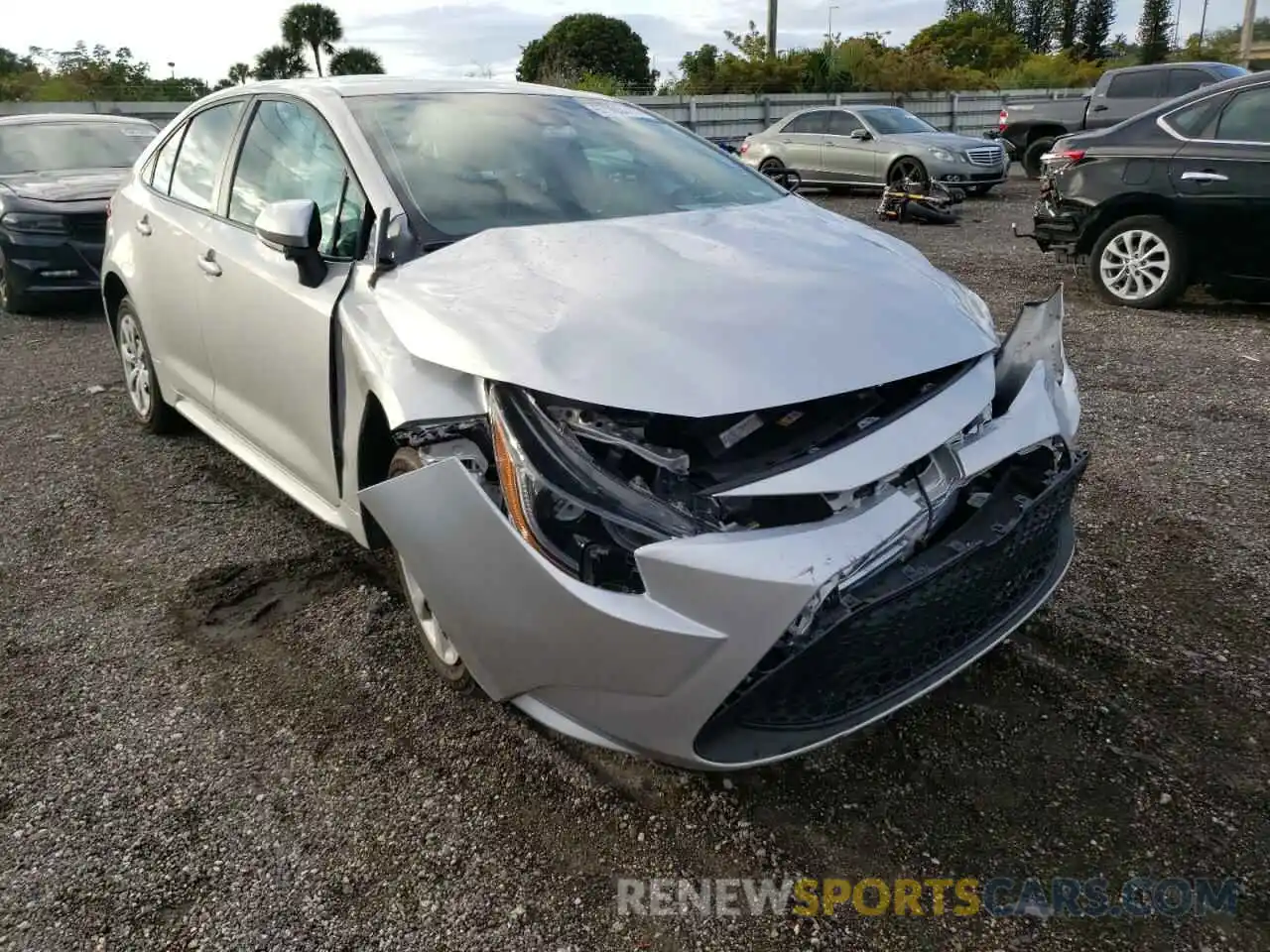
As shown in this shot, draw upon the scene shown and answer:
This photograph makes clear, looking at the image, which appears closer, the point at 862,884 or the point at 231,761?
the point at 862,884

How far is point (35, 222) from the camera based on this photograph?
25.7 feet

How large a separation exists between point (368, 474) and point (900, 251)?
5.69 ft

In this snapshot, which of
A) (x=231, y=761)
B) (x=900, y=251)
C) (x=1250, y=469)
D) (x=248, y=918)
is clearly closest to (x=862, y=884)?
(x=248, y=918)

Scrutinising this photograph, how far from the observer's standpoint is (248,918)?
2127mm

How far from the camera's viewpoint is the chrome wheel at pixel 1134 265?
23.5 ft

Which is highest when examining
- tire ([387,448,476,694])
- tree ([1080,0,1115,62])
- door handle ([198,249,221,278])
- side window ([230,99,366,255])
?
Answer: tree ([1080,0,1115,62])

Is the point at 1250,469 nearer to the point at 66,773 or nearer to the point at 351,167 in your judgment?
the point at 351,167

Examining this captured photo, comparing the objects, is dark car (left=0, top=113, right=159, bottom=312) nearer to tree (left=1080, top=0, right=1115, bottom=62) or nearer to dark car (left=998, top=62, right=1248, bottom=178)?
dark car (left=998, top=62, right=1248, bottom=178)

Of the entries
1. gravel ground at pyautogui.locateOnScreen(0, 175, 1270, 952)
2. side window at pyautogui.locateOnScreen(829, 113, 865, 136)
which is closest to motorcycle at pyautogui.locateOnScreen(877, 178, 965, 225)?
side window at pyautogui.locateOnScreen(829, 113, 865, 136)

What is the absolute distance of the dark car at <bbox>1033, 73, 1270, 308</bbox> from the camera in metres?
6.62

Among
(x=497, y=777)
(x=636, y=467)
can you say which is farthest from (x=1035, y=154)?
(x=497, y=777)

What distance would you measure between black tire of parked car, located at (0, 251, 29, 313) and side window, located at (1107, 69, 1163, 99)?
1408 cm

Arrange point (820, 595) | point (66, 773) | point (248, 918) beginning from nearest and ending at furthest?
point (820, 595), point (248, 918), point (66, 773)

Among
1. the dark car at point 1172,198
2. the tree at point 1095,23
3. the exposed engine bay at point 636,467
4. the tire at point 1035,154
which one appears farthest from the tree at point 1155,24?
the exposed engine bay at point 636,467
